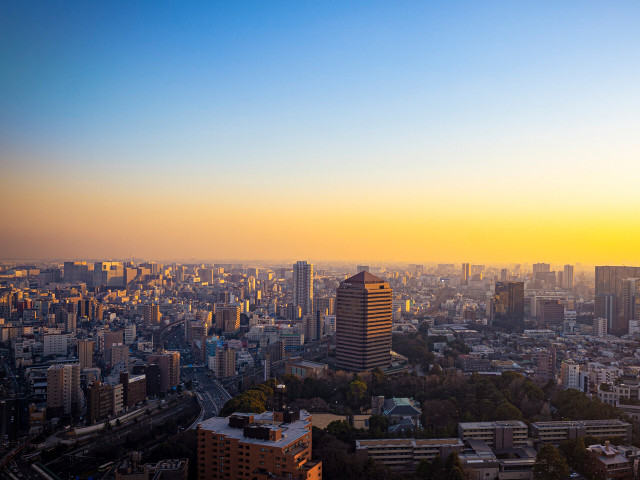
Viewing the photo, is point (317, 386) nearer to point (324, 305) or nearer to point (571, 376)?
point (571, 376)

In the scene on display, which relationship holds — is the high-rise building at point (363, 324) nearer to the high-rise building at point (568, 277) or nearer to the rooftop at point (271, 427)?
the rooftop at point (271, 427)

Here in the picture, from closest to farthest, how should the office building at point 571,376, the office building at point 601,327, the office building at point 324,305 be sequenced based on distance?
the office building at point 571,376 < the office building at point 601,327 < the office building at point 324,305

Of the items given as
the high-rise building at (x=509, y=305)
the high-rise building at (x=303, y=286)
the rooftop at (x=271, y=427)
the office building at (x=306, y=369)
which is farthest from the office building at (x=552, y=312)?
the rooftop at (x=271, y=427)

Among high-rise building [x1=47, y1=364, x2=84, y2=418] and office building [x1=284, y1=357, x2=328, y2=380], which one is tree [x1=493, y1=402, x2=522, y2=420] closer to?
office building [x1=284, y1=357, x2=328, y2=380]

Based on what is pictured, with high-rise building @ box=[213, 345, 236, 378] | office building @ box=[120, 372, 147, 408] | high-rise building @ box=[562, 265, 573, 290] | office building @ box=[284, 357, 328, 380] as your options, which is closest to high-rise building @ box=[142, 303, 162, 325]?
high-rise building @ box=[213, 345, 236, 378]

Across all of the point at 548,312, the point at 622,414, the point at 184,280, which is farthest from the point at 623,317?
the point at 184,280

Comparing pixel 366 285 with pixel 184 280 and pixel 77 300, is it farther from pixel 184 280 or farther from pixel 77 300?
pixel 184 280
